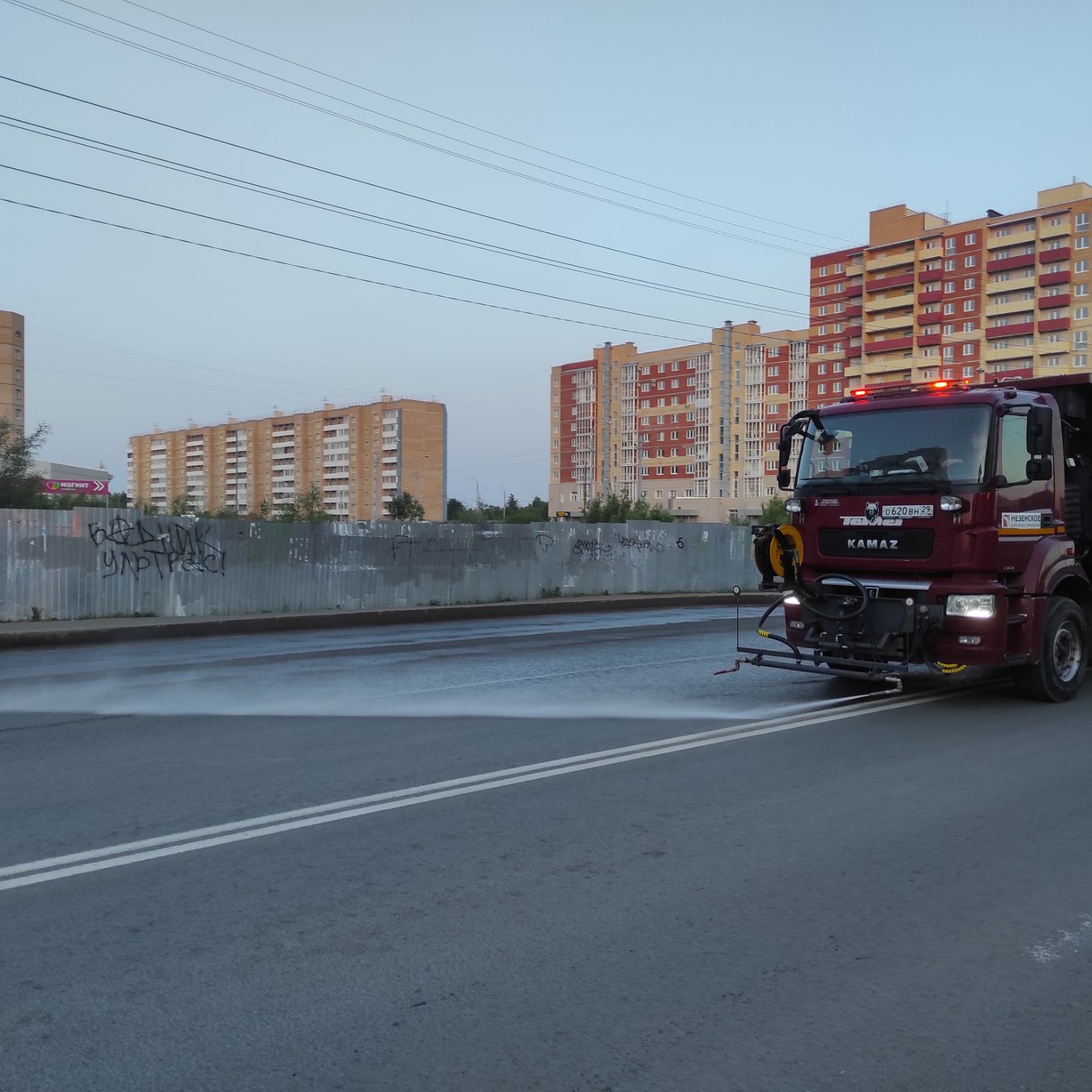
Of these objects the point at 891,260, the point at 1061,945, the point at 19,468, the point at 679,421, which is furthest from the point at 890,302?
the point at 1061,945

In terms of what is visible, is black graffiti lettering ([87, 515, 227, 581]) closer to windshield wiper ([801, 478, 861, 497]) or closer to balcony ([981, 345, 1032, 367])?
windshield wiper ([801, 478, 861, 497])

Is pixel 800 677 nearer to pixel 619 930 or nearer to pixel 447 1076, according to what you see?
pixel 619 930

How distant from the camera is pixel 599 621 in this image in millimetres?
19906

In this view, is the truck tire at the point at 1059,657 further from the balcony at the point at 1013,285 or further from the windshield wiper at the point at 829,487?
the balcony at the point at 1013,285

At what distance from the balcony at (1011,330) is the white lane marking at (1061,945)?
111 m

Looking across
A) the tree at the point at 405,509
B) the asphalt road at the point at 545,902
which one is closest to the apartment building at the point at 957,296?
the tree at the point at 405,509

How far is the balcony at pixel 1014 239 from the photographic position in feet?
331

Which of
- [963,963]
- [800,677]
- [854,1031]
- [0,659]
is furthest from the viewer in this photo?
[0,659]

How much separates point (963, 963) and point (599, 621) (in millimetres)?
16111

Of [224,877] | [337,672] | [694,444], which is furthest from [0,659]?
[694,444]

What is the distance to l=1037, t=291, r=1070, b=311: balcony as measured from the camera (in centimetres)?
9900

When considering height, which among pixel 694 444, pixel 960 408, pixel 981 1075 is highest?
pixel 694 444

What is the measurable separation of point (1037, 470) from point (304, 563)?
1427cm

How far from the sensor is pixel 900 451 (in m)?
9.19
